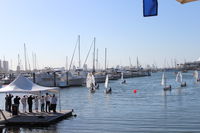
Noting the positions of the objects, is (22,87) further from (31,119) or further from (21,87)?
(31,119)

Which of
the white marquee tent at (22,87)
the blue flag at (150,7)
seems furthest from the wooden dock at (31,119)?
the blue flag at (150,7)

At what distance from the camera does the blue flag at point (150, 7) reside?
8.72m

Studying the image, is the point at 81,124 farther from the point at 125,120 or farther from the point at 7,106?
the point at 7,106

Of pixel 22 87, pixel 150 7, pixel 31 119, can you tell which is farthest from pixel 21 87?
pixel 150 7

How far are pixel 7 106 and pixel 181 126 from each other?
14.6m

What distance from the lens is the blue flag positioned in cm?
872

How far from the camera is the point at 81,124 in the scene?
24625 millimetres

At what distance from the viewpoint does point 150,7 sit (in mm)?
8742

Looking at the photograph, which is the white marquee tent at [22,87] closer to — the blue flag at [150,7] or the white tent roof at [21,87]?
the white tent roof at [21,87]

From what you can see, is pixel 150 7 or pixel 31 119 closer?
pixel 150 7

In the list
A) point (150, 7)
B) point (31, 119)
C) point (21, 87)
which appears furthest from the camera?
point (21, 87)

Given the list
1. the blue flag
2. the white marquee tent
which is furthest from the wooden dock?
the blue flag

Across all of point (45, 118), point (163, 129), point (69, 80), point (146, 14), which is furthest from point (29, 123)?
point (69, 80)

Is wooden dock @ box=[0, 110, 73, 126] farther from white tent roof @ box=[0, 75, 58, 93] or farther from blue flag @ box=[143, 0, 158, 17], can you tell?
blue flag @ box=[143, 0, 158, 17]
